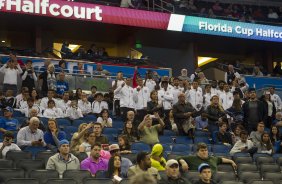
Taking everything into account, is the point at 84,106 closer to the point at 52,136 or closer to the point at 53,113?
the point at 53,113

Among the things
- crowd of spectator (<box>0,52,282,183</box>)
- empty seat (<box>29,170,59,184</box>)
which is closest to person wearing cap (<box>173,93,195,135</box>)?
crowd of spectator (<box>0,52,282,183</box>)

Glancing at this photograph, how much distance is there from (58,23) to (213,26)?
222 inches

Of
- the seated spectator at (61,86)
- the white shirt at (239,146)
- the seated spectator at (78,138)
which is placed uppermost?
the seated spectator at (61,86)

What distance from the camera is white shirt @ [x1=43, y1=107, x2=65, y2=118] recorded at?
40.6ft

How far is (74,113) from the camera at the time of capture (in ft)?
42.2

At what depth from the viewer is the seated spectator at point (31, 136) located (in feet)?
32.5

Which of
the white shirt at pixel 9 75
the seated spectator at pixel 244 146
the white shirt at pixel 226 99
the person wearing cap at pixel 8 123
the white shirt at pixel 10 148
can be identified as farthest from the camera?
the white shirt at pixel 226 99

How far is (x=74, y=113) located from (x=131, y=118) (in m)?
1.99

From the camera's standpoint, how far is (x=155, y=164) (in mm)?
8789

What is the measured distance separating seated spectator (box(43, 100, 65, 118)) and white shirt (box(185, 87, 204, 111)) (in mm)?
3107

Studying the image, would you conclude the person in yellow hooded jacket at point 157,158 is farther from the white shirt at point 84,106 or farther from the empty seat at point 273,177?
the white shirt at point 84,106

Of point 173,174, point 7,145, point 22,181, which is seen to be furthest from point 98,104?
point 173,174

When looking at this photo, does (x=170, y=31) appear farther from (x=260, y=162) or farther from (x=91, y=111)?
(x=260, y=162)

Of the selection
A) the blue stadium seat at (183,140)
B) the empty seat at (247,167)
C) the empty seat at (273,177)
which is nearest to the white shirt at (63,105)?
the blue stadium seat at (183,140)
